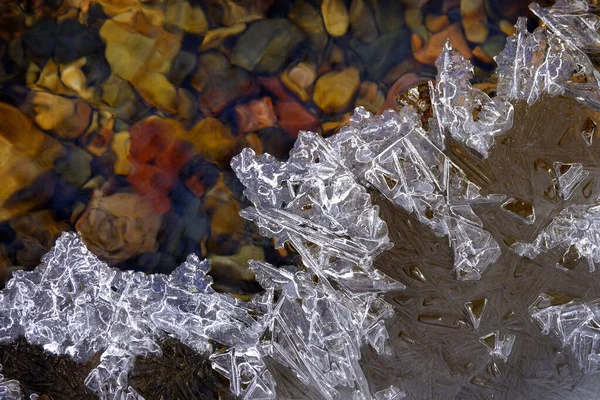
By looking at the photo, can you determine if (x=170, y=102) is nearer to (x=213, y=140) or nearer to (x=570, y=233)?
(x=213, y=140)

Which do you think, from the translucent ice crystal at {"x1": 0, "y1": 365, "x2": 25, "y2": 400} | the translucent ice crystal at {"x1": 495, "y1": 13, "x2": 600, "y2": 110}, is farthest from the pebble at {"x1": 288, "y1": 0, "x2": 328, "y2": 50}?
the translucent ice crystal at {"x1": 0, "y1": 365, "x2": 25, "y2": 400}

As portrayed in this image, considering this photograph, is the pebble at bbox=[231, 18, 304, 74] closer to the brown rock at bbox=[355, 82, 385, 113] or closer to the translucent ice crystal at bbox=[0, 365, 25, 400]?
the brown rock at bbox=[355, 82, 385, 113]

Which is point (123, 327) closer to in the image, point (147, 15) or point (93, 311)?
point (93, 311)

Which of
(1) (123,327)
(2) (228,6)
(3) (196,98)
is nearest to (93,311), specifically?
(1) (123,327)

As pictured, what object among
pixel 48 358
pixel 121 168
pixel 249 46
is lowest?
pixel 48 358

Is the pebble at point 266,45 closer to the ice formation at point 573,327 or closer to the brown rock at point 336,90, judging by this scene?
the brown rock at point 336,90

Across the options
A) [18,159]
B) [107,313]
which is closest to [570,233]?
[107,313]
